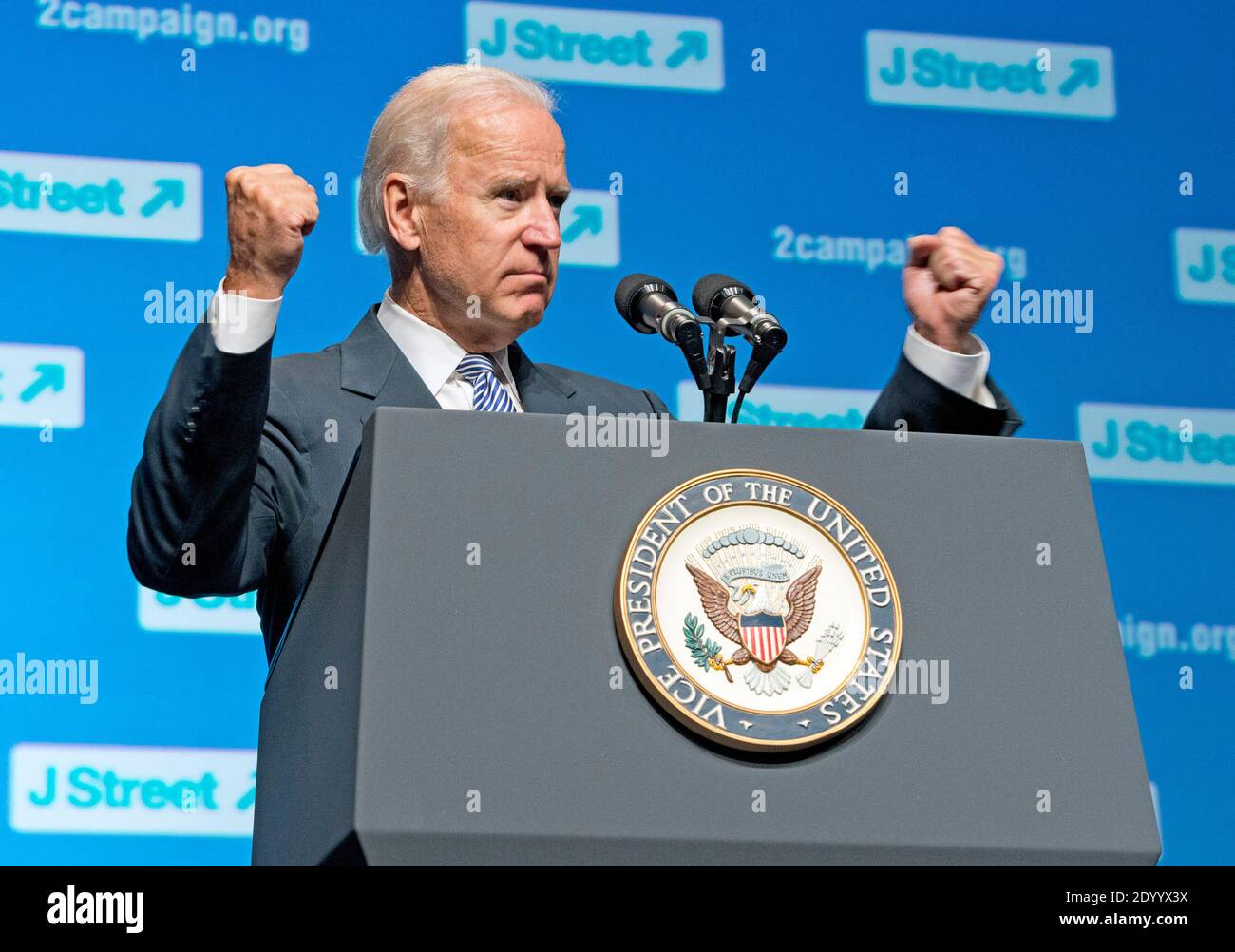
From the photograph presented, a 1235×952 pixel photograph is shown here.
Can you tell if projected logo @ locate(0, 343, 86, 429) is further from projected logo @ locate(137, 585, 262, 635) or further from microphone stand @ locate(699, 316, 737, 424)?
microphone stand @ locate(699, 316, 737, 424)

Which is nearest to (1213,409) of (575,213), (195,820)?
(575,213)

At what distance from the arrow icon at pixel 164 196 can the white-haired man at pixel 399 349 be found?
0.76 metres

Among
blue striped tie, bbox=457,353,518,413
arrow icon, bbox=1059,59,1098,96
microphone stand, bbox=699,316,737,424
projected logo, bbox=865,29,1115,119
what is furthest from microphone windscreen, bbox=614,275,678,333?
arrow icon, bbox=1059,59,1098,96

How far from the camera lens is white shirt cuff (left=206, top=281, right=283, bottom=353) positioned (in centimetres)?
149

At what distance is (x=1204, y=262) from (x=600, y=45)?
45.5 inches

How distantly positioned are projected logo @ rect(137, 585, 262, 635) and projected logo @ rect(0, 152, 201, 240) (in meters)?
0.58

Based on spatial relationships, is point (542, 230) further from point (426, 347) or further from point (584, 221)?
point (584, 221)

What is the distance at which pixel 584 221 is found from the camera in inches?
120

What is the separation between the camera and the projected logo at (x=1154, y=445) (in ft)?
10.5

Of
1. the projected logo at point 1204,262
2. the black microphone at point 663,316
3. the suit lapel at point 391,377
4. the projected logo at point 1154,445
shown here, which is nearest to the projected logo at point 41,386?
the suit lapel at point 391,377

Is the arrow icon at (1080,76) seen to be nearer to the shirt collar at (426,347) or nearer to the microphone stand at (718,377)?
the shirt collar at (426,347)

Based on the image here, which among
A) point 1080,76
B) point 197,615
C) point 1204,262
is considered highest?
point 1080,76

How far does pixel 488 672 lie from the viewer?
1.27 meters

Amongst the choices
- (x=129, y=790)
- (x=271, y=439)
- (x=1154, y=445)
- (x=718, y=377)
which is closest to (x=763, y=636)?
(x=718, y=377)
